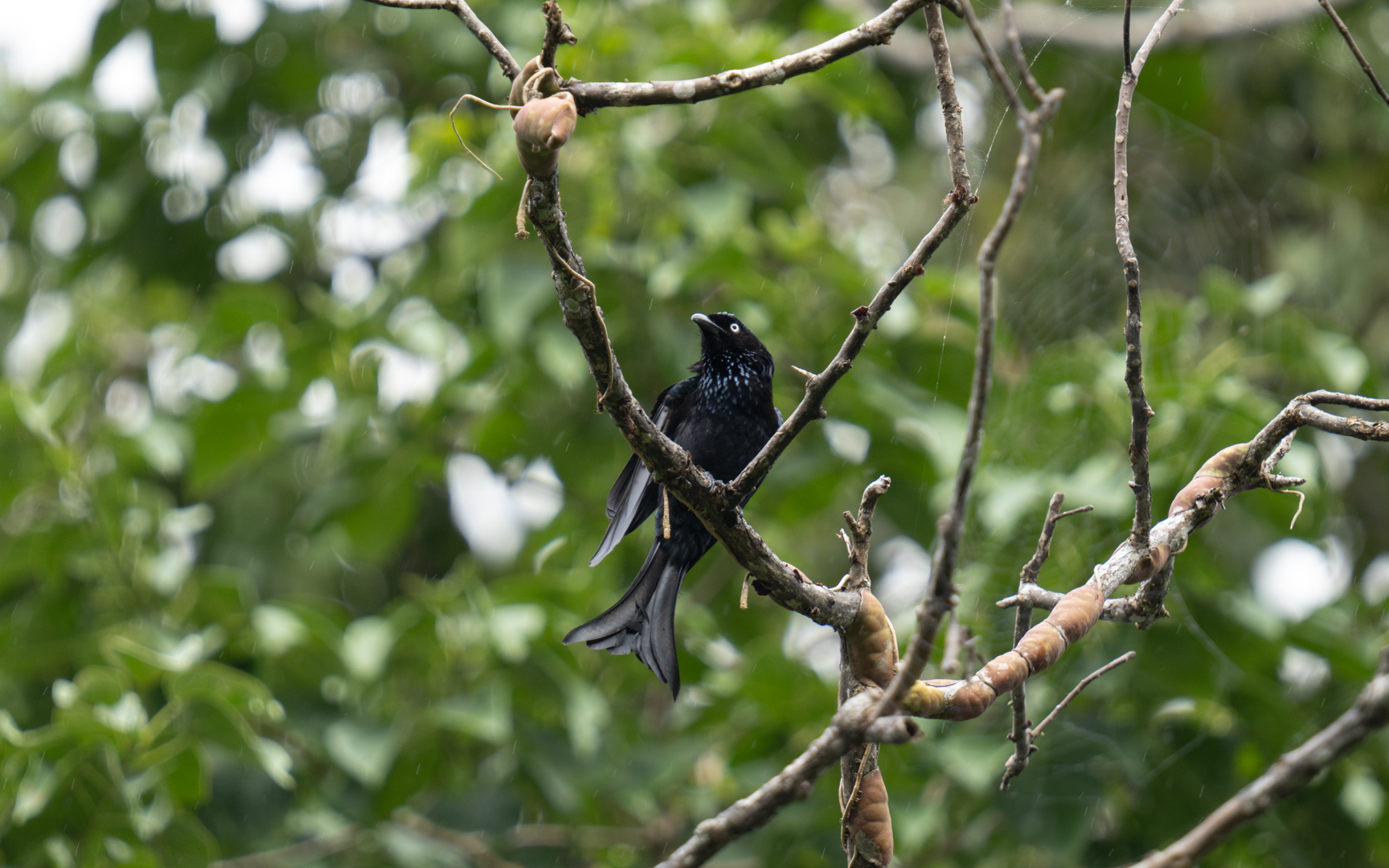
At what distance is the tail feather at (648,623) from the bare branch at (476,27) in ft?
3.68

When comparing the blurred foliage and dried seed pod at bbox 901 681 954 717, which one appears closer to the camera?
dried seed pod at bbox 901 681 954 717

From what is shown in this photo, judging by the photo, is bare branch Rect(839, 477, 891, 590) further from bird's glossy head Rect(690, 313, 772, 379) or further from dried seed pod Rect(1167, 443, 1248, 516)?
bird's glossy head Rect(690, 313, 772, 379)

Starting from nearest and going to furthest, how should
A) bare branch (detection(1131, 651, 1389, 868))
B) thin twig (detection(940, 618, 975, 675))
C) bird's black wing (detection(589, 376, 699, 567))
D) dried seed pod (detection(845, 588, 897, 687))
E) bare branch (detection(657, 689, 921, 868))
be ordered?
bare branch (detection(1131, 651, 1389, 868)) → bare branch (detection(657, 689, 921, 868)) → dried seed pod (detection(845, 588, 897, 687)) → thin twig (detection(940, 618, 975, 675)) → bird's black wing (detection(589, 376, 699, 567))

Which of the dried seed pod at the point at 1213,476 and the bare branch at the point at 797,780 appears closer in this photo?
the bare branch at the point at 797,780

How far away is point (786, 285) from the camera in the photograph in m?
3.64

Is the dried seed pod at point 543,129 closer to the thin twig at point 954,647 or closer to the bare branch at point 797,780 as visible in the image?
the bare branch at point 797,780

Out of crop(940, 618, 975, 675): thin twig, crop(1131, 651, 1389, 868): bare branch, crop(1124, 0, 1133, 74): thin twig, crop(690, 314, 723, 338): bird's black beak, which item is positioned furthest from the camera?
crop(690, 314, 723, 338): bird's black beak

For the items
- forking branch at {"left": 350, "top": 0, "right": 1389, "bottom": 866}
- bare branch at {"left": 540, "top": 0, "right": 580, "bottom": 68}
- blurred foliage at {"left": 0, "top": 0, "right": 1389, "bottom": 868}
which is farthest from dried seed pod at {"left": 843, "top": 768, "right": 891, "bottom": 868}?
blurred foliage at {"left": 0, "top": 0, "right": 1389, "bottom": 868}

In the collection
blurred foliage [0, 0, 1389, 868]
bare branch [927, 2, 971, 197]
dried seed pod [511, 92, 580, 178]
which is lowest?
blurred foliage [0, 0, 1389, 868]

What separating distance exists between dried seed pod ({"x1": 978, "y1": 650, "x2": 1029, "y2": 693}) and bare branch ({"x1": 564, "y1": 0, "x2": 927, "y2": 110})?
85 centimetres

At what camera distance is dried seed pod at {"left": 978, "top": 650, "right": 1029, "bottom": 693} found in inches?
56.8

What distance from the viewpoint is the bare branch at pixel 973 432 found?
1074 mm

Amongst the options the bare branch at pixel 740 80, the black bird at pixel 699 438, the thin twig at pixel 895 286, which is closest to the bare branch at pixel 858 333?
the thin twig at pixel 895 286

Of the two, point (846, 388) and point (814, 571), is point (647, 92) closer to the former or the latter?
point (846, 388)
